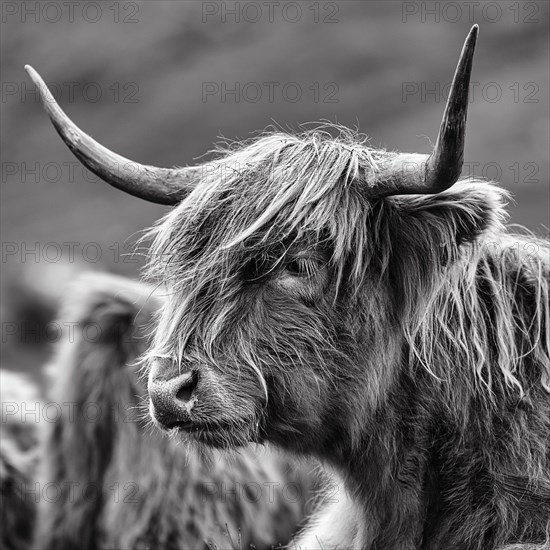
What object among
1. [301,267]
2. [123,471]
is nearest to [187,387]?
[301,267]

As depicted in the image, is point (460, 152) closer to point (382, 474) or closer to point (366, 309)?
point (366, 309)

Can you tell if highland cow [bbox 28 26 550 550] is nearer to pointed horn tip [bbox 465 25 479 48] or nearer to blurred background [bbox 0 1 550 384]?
pointed horn tip [bbox 465 25 479 48]

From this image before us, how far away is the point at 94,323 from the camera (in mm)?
5555

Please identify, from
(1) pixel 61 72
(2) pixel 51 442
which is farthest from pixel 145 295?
(1) pixel 61 72

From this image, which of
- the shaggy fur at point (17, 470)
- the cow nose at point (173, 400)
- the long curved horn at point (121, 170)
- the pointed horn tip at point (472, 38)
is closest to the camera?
the pointed horn tip at point (472, 38)

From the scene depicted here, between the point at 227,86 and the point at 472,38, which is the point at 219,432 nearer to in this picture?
the point at 472,38

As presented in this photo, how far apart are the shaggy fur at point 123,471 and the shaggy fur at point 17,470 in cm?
9

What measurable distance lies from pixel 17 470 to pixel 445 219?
303cm

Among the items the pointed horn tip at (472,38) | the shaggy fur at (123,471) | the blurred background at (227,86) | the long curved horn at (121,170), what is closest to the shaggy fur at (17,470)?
the shaggy fur at (123,471)

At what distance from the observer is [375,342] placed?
11.1ft

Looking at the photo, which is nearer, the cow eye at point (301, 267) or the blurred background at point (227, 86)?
the cow eye at point (301, 267)

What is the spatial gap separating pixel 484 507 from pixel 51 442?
9.32 feet

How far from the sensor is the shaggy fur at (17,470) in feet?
17.7

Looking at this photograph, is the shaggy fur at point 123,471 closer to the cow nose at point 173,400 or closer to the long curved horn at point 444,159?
the cow nose at point 173,400
